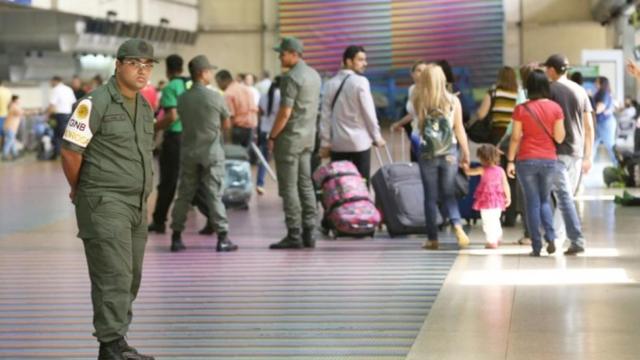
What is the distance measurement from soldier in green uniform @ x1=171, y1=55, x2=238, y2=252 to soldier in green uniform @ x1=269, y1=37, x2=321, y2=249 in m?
0.49

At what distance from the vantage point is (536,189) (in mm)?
11211

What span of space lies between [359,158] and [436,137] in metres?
1.95

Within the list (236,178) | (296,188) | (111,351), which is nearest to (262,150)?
(236,178)

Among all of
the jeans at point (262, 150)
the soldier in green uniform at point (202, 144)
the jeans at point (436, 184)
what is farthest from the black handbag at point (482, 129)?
the jeans at point (262, 150)

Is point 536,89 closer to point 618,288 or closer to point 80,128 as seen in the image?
point 618,288

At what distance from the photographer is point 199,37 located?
40188mm

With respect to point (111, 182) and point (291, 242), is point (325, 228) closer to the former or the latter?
point (291, 242)

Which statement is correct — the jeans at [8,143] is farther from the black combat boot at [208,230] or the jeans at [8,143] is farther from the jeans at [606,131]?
the black combat boot at [208,230]

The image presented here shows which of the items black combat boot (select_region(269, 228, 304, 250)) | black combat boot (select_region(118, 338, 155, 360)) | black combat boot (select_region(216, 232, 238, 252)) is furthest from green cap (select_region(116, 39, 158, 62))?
black combat boot (select_region(269, 228, 304, 250))

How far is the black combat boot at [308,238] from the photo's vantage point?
12344 millimetres

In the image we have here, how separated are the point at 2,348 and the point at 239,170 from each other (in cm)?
830

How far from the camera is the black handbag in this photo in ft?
44.8

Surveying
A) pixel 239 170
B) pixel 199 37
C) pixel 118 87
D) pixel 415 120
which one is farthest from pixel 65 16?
pixel 118 87

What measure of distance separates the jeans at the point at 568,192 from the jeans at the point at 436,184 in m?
0.90
